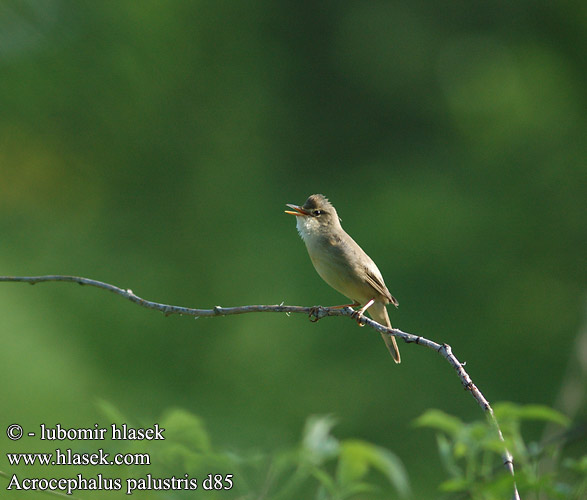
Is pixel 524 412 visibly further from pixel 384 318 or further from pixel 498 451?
pixel 384 318

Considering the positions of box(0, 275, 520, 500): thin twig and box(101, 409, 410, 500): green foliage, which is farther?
box(0, 275, 520, 500): thin twig

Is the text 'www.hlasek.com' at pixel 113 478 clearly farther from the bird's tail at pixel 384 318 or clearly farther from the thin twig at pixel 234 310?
the bird's tail at pixel 384 318

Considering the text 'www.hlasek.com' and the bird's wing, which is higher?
the bird's wing

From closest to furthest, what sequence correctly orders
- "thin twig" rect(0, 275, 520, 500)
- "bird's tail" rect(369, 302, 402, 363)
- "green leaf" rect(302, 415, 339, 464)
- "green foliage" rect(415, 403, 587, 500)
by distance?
"green foliage" rect(415, 403, 587, 500) < "green leaf" rect(302, 415, 339, 464) < "thin twig" rect(0, 275, 520, 500) < "bird's tail" rect(369, 302, 402, 363)

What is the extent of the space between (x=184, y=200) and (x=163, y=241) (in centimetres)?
81

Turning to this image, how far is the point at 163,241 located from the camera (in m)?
8.50

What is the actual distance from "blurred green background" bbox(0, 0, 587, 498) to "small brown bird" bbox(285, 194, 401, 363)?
1.84 m

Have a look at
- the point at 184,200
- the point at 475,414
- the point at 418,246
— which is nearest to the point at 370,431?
the point at 475,414

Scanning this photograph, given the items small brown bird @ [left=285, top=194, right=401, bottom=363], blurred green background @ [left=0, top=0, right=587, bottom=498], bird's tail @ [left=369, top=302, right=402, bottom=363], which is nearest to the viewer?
small brown bird @ [left=285, top=194, right=401, bottom=363]

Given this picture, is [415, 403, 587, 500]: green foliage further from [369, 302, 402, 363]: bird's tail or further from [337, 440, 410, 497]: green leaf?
[369, 302, 402, 363]: bird's tail

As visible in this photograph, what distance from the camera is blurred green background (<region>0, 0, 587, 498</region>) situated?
6.71 metres

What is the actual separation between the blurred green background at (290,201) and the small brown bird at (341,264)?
6.05 feet

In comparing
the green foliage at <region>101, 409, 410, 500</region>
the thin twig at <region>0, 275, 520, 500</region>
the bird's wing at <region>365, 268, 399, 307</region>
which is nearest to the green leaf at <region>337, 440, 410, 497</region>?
the green foliage at <region>101, 409, 410, 500</region>

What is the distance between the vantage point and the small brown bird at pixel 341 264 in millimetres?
3498
